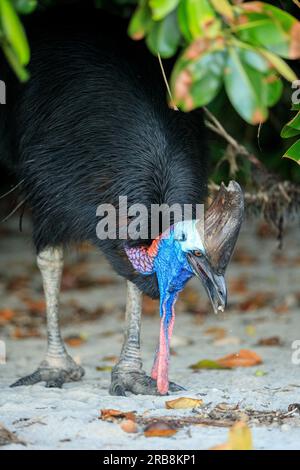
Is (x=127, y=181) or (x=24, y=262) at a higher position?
(x=127, y=181)

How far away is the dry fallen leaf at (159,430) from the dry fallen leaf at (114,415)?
18cm

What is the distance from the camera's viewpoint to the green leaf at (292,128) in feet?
13.8

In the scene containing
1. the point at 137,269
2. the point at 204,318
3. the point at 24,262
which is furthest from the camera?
the point at 24,262

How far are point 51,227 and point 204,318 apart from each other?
2.51 meters

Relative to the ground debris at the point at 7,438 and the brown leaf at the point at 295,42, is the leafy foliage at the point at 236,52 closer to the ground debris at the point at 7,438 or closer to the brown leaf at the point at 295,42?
the brown leaf at the point at 295,42

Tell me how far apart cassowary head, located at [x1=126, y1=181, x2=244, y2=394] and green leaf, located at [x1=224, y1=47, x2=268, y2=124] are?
2.31 ft

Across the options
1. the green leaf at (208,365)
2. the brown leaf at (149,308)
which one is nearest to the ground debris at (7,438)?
the green leaf at (208,365)

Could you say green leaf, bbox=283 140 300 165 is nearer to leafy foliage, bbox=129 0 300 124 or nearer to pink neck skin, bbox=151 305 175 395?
pink neck skin, bbox=151 305 175 395

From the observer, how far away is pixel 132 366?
15.5 feet

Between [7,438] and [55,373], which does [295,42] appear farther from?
[55,373]

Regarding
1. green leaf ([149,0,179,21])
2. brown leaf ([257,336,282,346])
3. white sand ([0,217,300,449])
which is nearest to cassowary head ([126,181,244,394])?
white sand ([0,217,300,449])

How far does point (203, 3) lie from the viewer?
10.3 feet

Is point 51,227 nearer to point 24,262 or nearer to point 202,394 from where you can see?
point 202,394

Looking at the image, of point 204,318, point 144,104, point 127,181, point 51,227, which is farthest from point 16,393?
point 204,318
